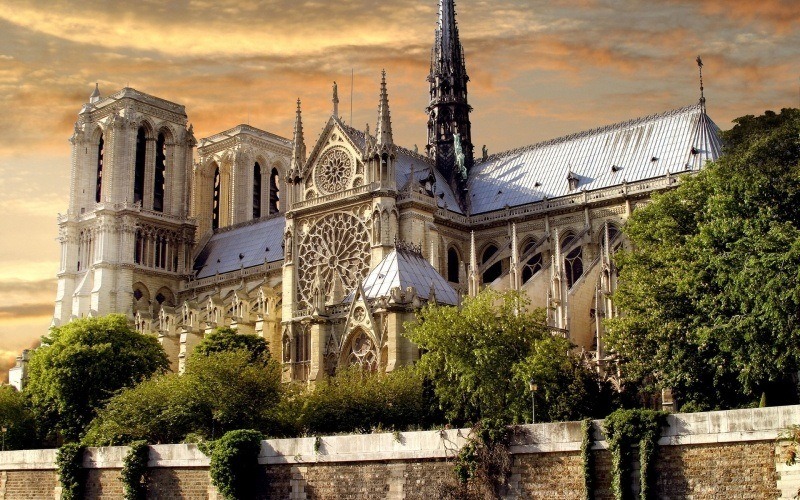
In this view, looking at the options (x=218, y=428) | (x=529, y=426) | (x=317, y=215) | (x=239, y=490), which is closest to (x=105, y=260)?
(x=317, y=215)

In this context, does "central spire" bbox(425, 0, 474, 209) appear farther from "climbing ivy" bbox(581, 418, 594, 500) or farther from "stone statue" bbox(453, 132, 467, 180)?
"climbing ivy" bbox(581, 418, 594, 500)

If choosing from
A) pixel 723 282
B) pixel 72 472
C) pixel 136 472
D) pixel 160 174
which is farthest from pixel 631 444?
pixel 160 174

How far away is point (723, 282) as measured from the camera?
117 ft

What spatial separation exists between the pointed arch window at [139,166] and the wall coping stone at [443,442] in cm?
4887

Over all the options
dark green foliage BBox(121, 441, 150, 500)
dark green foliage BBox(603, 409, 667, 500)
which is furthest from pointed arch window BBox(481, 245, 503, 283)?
dark green foliage BBox(603, 409, 667, 500)

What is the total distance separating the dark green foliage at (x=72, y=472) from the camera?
135 feet

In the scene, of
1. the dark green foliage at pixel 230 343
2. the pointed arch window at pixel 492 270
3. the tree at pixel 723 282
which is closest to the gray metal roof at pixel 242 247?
the pointed arch window at pixel 492 270

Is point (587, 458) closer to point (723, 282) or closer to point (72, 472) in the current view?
point (723, 282)

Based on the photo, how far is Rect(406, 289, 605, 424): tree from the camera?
38062mm

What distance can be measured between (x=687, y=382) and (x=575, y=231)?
28.6 meters

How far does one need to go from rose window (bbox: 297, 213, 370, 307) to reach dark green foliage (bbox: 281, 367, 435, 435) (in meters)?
19.0

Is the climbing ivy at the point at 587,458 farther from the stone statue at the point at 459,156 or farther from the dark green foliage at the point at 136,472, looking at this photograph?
the stone statue at the point at 459,156

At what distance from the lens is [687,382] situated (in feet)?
119

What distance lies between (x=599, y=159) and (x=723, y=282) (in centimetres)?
3224
